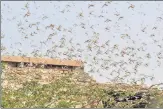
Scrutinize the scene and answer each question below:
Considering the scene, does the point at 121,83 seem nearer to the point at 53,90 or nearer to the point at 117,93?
the point at 117,93

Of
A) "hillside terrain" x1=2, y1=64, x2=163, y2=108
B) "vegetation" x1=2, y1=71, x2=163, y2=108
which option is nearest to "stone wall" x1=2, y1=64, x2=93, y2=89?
"hillside terrain" x1=2, y1=64, x2=163, y2=108

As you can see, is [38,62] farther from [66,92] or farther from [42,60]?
[66,92]

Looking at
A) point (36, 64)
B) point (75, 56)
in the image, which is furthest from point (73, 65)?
point (36, 64)

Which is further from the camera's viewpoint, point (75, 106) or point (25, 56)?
point (25, 56)

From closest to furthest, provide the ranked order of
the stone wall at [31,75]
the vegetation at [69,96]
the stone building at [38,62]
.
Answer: the vegetation at [69,96], the stone wall at [31,75], the stone building at [38,62]

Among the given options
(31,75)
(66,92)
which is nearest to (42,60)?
(31,75)

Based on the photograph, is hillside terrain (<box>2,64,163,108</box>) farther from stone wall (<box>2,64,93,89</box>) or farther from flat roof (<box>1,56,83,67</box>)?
flat roof (<box>1,56,83,67</box>)

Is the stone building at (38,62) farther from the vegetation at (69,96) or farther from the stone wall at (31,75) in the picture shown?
the vegetation at (69,96)

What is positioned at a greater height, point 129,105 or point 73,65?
point 73,65

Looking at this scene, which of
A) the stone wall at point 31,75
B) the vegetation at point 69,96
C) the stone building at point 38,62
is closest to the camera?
the vegetation at point 69,96

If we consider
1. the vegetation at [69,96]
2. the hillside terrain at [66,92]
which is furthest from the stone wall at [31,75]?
the vegetation at [69,96]

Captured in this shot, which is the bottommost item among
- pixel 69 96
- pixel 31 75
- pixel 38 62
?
pixel 69 96
